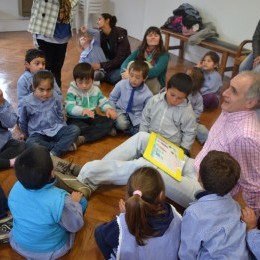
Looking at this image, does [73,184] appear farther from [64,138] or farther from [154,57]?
[154,57]

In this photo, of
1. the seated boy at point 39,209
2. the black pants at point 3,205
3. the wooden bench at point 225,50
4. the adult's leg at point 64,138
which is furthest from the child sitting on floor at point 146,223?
the wooden bench at point 225,50

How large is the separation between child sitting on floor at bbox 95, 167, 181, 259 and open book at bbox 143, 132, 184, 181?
1.56ft

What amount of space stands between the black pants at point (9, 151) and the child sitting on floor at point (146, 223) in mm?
1010

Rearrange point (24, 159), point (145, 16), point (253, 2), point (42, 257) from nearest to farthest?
point (24, 159)
point (42, 257)
point (253, 2)
point (145, 16)

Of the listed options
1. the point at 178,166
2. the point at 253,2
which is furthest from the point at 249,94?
the point at 253,2

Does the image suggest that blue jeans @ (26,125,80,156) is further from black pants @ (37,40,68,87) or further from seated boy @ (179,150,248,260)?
seated boy @ (179,150,248,260)

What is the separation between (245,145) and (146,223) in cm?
64

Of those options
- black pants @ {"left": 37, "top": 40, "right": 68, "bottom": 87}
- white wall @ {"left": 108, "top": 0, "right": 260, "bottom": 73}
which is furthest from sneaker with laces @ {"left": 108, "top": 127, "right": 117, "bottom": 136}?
white wall @ {"left": 108, "top": 0, "right": 260, "bottom": 73}

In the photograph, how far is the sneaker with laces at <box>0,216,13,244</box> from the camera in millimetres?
1478

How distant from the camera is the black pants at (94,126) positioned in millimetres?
2383

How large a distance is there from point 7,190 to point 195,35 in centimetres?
312

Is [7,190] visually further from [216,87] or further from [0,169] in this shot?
[216,87]

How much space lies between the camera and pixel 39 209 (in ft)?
4.17

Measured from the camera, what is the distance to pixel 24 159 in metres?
1.23
